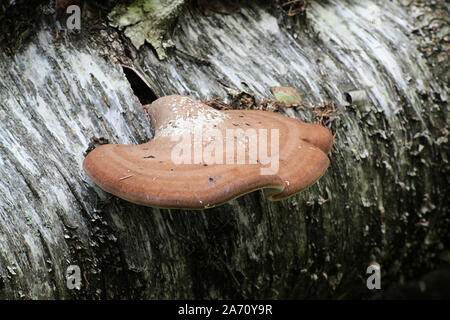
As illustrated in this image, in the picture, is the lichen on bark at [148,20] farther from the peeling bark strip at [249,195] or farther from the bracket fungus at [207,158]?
the bracket fungus at [207,158]

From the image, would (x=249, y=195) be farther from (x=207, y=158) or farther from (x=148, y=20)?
(x=148, y=20)

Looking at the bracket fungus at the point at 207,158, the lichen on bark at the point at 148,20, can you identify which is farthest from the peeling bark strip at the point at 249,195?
the bracket fungus at the point at 207,158

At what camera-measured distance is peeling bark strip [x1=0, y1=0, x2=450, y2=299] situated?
226cm

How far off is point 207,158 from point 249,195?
0.68 m

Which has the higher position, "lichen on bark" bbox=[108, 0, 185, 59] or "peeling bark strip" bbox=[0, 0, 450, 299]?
"lichen on bark" bbox=[108, 0, 185, 59]

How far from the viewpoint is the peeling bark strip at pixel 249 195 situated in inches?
89.0

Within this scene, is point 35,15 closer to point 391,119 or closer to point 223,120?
point 223,120

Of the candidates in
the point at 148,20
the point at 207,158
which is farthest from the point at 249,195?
the point at 148,20

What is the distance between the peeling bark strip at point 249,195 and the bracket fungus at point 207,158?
0.86ft

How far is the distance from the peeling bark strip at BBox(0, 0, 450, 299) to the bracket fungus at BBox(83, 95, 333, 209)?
0.86 feet

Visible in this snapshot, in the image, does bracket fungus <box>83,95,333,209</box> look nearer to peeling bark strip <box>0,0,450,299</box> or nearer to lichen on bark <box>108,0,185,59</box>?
peeling bark strip <box>0,0,450,299</box>

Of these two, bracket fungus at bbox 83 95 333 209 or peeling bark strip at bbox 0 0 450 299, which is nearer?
bracket fungus at bbox 83 95 333 209

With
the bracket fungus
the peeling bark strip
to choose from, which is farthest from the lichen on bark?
the bracket fungus
